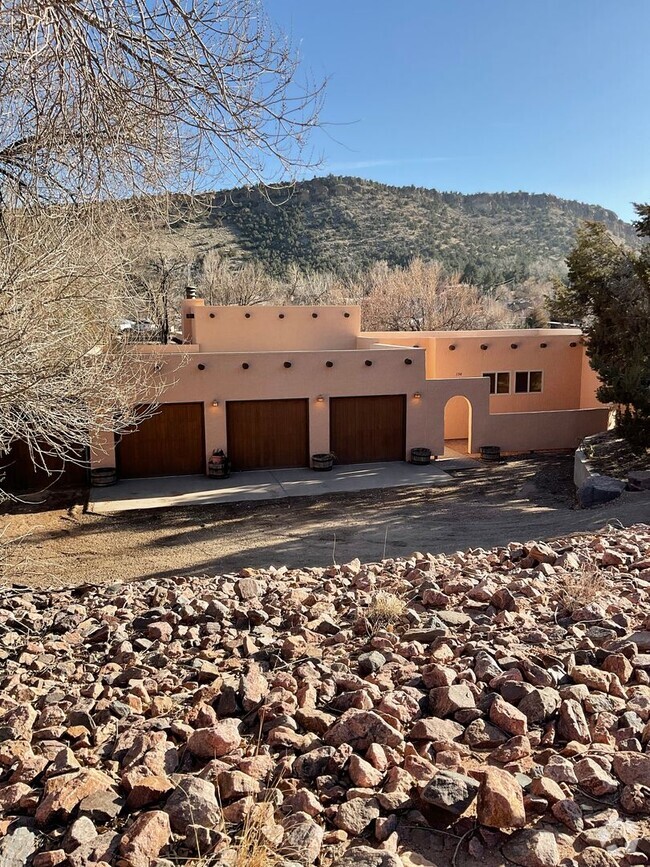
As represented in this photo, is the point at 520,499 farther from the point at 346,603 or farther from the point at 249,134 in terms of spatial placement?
the point at 249,134

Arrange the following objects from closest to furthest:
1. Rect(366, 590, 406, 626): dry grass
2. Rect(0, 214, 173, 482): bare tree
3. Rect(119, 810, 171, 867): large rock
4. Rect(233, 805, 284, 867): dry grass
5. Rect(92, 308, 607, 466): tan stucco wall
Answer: Rect(233, 805, 284, 867): dry grass, Rect(119, 810, 171, 867): large rock, Rect(366, 590, 406, 626): dry grass, Rect(0, 214, 173, 482): bare tree, Rect(92, 308, 607, 466): tan stucco wall

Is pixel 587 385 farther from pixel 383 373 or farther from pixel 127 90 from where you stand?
pixel 127 90

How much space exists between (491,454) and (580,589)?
15.6m

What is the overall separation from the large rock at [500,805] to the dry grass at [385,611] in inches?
85.7

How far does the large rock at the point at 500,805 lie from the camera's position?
2.71m

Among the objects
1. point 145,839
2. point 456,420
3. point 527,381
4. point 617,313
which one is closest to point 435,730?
point 145,839

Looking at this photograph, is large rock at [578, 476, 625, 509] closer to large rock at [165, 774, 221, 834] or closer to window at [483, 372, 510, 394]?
window at [483, 372, 510, 394]

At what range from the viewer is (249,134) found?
5.61 meters

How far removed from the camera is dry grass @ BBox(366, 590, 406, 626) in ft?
16.6

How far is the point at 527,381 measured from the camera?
25.4 metres

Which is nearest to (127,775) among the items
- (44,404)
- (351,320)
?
(44,404)

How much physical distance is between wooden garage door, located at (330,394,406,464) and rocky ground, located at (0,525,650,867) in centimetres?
1417

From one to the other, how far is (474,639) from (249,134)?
4.25m

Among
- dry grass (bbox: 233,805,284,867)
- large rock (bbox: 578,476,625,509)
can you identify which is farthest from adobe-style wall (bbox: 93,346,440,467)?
dry grass (bbox: 233,805,284,867)
